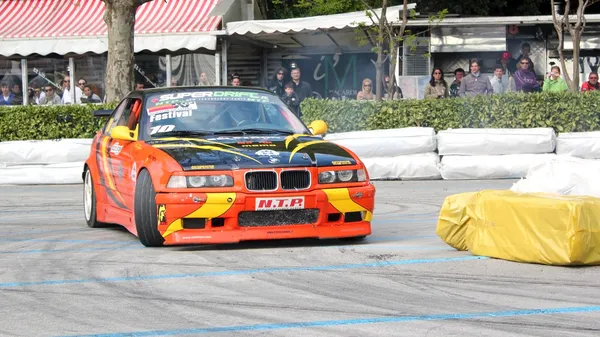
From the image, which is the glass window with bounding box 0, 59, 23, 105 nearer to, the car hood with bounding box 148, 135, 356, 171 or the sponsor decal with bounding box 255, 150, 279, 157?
the car hood with bounding box 148, 135, 356, 171

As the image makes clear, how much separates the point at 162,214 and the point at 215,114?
161 cm

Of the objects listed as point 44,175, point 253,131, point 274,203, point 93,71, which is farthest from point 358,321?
point 93,71

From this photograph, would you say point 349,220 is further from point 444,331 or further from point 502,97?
point 502,97

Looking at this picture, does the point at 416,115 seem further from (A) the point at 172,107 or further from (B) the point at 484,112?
(A) the point at 172,107

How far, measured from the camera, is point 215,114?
10.3m

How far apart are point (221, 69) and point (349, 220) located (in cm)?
1673

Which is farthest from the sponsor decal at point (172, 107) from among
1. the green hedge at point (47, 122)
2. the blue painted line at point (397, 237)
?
the green hedge at point (47, 122)

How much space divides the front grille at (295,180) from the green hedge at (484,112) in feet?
31.2

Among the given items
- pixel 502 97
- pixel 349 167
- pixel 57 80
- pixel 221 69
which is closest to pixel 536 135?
pixel 502 97

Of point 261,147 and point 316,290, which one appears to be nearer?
point 316,290

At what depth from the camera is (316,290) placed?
23.4ft

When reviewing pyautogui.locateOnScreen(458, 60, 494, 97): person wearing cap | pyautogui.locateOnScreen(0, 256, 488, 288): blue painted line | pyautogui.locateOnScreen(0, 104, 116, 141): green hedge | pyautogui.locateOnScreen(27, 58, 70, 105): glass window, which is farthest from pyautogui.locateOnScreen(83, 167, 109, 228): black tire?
pyautogui.locateOnScreen(27, 58, 70, 105): glass window

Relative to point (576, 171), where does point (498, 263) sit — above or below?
below

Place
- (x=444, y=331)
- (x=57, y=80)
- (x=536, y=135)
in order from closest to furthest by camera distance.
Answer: (x=444, y=331) → (x=536, y=135) → (x=57, y=80)
